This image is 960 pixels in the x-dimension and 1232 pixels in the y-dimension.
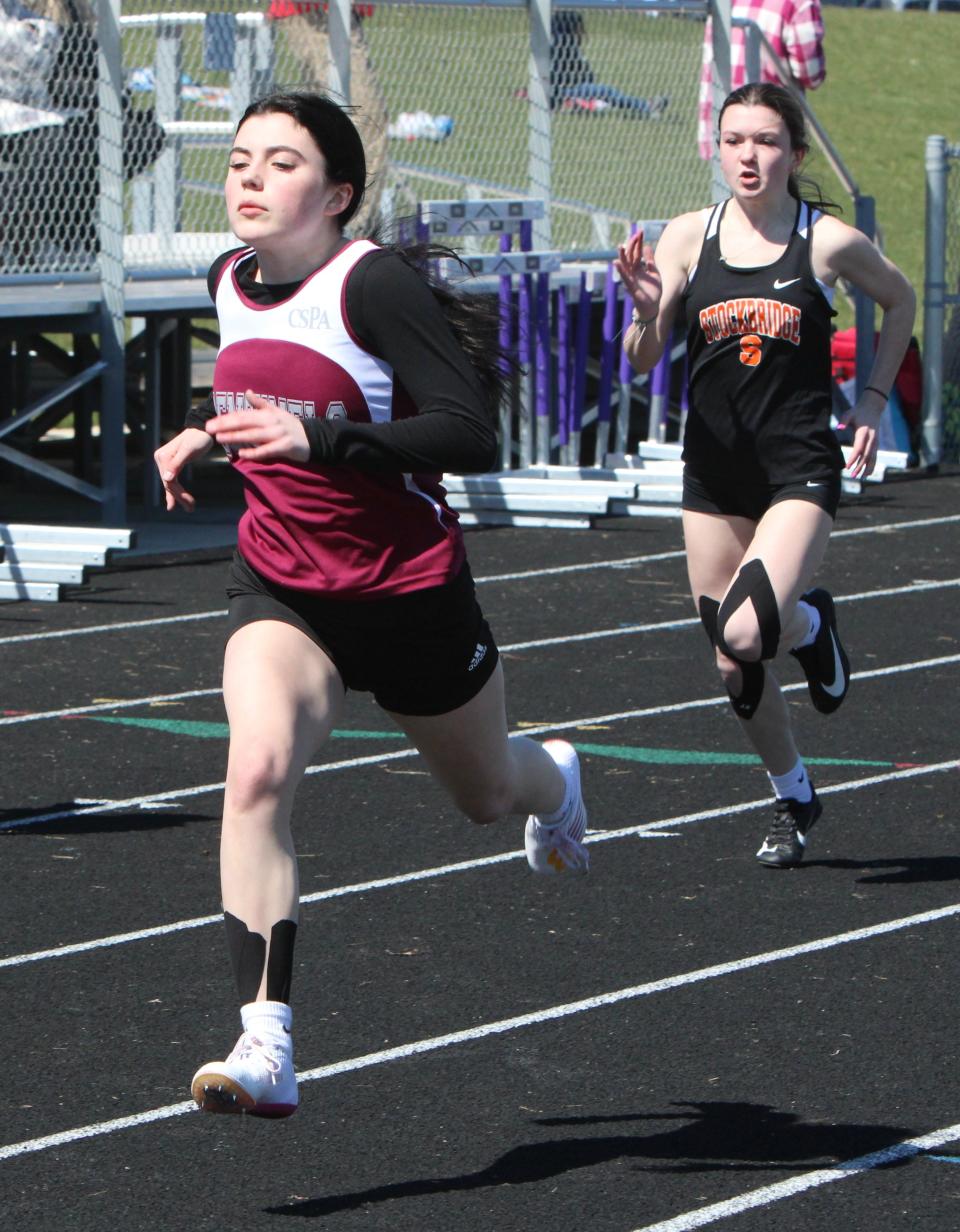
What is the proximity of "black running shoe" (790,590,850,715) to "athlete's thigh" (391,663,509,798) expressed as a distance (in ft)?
6.65

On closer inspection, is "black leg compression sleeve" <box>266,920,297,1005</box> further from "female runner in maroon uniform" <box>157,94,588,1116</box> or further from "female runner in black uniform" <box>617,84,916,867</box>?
"female runner in black uniform" <box>617,84,916,867</box>

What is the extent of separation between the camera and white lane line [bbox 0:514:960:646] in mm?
10555

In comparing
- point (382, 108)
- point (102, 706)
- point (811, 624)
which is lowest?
point (102, 706)

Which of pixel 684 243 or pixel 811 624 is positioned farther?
pixel 684 243

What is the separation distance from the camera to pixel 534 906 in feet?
20.8

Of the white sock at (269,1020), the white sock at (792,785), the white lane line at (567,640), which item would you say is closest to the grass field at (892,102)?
the white lane line at (567,640)

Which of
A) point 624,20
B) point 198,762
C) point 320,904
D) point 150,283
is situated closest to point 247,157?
point 320,904

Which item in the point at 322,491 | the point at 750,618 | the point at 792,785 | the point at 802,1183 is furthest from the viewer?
the point at 792,785

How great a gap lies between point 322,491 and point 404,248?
1.94ft

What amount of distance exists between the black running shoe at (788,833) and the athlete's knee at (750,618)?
61 cm

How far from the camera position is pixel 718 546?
6.70 meters

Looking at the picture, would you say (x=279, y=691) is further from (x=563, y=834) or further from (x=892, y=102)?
(x=892, y=102)

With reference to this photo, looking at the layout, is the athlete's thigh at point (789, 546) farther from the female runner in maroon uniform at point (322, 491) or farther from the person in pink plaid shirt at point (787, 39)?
the person in pink plaid shirt at point (787, 39)

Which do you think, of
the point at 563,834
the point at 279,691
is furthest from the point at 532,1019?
the point at 279,691
